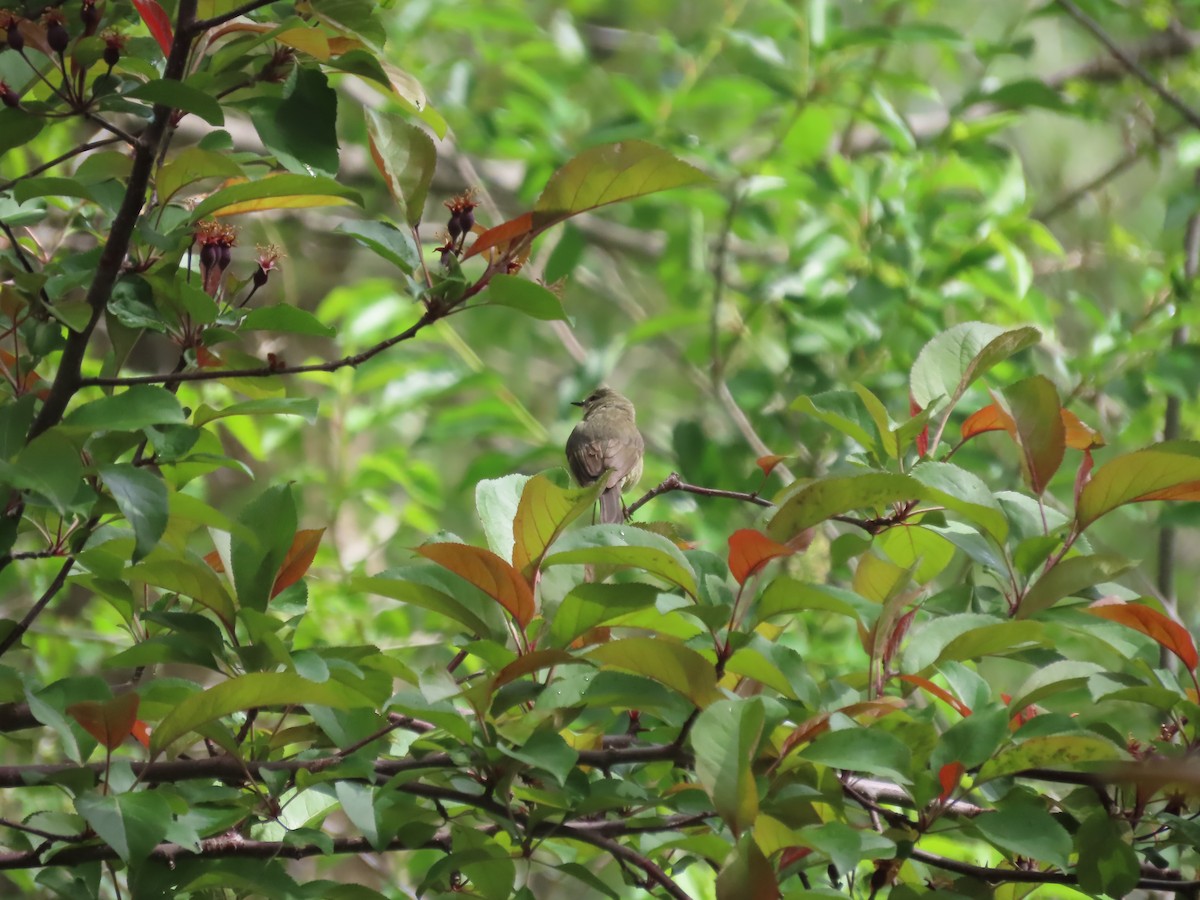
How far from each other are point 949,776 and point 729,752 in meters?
0.25

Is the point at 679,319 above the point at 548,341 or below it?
above

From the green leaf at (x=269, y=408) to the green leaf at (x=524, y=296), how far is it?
0.24 meters

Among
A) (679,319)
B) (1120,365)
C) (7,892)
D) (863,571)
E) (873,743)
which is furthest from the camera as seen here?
(679,319)

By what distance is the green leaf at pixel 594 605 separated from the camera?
4.20 ft

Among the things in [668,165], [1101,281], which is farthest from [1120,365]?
[1101,281]

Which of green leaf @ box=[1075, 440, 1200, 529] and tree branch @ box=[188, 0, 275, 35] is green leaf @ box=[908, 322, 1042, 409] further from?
tree branch @ box=[188, 0, 275, 35]

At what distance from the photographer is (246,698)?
47.4 inches

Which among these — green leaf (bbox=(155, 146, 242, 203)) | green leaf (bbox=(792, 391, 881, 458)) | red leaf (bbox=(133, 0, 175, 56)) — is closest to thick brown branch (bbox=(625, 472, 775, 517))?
green leaf (bbox=(792, 391, 881, 458))

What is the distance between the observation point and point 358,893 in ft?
4.41

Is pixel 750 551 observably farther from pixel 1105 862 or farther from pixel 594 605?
pixel 1105 862

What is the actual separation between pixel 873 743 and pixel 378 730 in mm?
517

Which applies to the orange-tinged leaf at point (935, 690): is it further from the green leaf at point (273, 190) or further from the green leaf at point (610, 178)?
the green leaf at point (273, 190)

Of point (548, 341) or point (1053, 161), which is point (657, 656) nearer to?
point (548, 341)

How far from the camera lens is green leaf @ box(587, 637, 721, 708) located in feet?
4.06
